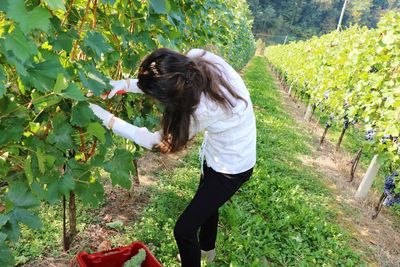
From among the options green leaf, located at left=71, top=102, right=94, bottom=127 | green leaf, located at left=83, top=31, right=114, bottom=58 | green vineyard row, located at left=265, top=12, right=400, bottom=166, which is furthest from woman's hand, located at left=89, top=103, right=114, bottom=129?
green vineyard row, located at left=265, top=12, right=400, bottom=166

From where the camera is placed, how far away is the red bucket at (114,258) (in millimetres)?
2410

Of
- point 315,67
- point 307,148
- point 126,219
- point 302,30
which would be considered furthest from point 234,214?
point 302,30

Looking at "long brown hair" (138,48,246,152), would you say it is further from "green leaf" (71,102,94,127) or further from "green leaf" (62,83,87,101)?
"green leaf" (62,83,87,101)

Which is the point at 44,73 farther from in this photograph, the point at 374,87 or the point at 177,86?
the point at 374,87

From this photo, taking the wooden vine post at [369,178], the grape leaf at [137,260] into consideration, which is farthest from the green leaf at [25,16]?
the wooden vine post at [369,178]

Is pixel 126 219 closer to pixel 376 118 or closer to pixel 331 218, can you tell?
pixel 331 218

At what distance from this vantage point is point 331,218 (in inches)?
181

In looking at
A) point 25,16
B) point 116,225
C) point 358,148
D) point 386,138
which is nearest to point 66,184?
point 25,16

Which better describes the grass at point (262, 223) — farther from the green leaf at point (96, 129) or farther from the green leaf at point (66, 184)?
the green leaf at point (96, 129)

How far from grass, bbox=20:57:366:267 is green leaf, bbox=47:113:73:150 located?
4.76 feet

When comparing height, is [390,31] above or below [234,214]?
above

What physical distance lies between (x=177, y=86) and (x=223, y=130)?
49 cm

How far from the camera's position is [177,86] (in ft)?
6.37

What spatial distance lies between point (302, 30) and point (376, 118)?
8034 cm
